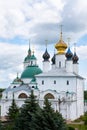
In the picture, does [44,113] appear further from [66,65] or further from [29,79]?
[29,79]

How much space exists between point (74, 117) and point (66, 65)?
693 centimetres

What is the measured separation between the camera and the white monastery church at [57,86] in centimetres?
4753

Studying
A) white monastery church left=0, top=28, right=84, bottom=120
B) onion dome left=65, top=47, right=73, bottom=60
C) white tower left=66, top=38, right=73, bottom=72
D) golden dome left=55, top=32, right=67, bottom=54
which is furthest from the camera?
golden dome left=55, top=32, right=67, bottom=54

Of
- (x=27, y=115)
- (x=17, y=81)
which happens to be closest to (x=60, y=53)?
(x=17, y=81)

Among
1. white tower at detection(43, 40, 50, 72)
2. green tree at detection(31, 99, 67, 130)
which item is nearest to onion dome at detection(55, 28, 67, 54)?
white tower at detection(43, 40, 50, 72)

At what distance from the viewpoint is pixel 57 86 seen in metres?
50.1

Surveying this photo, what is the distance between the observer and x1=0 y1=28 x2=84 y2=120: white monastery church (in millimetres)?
47531

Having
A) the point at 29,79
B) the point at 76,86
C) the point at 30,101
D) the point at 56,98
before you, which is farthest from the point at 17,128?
the point at 29,79

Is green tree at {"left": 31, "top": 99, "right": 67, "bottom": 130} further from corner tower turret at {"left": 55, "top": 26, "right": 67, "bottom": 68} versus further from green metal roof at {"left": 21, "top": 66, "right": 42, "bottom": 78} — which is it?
green metal roof at {"left": 21, "top": 66, "right": 42, "bottom": 78}

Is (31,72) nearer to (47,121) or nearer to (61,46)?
(61,46)

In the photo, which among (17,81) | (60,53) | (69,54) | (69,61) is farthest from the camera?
(17,81)

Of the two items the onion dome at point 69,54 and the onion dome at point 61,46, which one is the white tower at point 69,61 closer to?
the onion dome at point 69,54

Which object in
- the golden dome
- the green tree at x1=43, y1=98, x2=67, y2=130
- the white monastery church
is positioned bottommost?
the green tree at x1=43, y1=98, x2=67, y2=130

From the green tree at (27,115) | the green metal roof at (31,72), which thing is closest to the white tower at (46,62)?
the green metal roof at (31,72)
